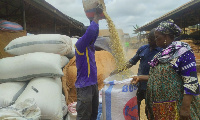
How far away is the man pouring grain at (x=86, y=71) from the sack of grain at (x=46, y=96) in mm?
253

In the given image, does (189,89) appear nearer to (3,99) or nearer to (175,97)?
(175,97)

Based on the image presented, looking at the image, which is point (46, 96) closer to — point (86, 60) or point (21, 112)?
point (21, 112)

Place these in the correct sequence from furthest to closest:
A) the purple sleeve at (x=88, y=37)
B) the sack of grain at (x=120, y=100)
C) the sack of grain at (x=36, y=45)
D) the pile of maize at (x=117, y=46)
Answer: the sack of grain at (x=36, y=45)
the pile of maize at (x=117, y=46)
the purple sleeve at (x=88, y=37)
the sack of grain at (x=120, y=100)

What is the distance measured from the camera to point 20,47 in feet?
8.41

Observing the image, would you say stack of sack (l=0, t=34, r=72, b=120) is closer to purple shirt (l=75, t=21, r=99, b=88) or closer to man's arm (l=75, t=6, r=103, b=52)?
purple shirt (l=75, t=21, r=99, b=88)

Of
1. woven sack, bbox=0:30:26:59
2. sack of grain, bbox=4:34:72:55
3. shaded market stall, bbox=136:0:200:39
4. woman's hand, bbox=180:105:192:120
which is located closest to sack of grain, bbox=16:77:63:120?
sack of grain, bbox=4:34:72:55

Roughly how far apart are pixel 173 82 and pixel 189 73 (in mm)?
151

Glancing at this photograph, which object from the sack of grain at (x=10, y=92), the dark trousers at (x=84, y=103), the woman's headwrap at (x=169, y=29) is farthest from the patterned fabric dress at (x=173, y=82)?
the sack of grain at (x=10, y=92)

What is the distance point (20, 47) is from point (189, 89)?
2.22 m

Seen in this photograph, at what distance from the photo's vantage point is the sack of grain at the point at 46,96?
6.19ft

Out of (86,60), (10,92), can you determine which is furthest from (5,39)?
(86,60)

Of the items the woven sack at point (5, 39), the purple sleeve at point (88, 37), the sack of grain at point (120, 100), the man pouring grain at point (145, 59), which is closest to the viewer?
the sack of grain at point (120, 100)

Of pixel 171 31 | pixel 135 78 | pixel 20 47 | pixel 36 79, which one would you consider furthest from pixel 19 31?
pixel 171 31

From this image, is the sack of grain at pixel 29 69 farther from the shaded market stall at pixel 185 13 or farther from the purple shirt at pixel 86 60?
the shaded market stall at pixel 185 13
